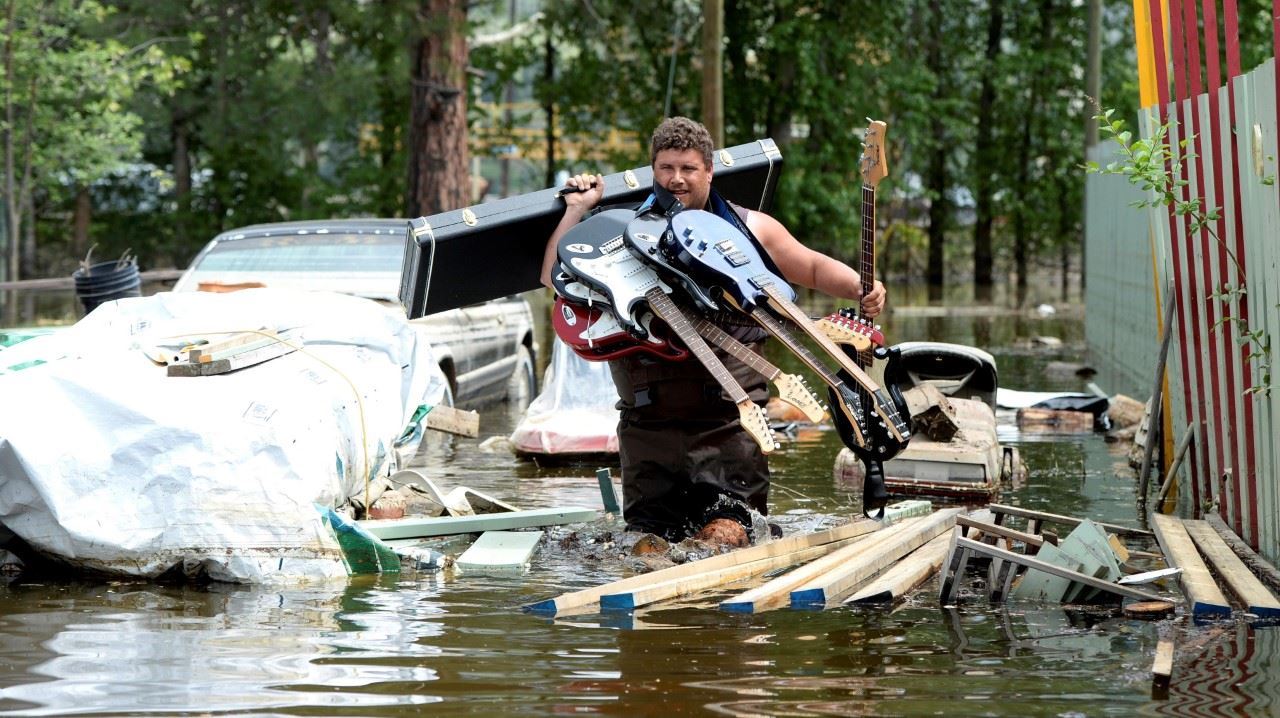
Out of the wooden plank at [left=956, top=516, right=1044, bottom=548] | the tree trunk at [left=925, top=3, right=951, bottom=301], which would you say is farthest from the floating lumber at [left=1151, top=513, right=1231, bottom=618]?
the tree trunk at [left=925, top=3, right=951, bottom=301]

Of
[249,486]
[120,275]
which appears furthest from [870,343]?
[120,275]

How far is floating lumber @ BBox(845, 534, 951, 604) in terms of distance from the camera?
19.1ft

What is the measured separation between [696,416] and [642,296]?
67 centimetres

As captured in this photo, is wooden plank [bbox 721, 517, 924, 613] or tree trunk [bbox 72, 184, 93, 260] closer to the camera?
wooden plank [bbox 721, 517, 924, 613]

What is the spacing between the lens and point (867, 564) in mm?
6219

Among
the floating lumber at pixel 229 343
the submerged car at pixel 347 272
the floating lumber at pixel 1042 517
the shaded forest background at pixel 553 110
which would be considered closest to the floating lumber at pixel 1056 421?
the submerged car at pixel 347 272

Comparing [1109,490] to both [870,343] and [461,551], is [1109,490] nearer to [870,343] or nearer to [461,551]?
[870,343]

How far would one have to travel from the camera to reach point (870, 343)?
682 cm

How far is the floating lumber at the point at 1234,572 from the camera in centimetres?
543

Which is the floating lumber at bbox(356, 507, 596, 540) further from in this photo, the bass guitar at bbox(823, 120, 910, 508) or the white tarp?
the bass guitar at bbox(823, 120, 910, 508)

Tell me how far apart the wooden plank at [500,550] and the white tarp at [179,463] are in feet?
1.82

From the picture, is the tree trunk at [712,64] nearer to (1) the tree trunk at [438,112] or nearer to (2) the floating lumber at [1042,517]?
(1) the tree trunk at [438,112]

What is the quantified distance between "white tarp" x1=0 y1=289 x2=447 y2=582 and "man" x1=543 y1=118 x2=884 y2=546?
1.19 metres

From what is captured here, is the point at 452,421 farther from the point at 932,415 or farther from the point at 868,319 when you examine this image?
the point at 868,319
